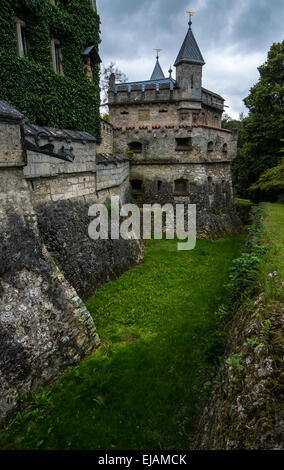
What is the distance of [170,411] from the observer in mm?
4727

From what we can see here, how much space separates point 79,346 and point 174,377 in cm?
214

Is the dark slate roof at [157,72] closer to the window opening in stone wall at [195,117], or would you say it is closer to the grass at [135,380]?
the window opening in stone wall at [195,117]

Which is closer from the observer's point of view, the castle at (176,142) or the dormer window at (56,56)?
the dormer window at (56,56)

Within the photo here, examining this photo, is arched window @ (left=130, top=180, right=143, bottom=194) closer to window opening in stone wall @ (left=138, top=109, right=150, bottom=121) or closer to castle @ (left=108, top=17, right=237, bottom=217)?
castle @ (left=108, top=17, right=237, bottom=217)

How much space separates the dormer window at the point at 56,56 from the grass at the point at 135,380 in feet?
29.9

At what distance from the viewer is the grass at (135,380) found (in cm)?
431

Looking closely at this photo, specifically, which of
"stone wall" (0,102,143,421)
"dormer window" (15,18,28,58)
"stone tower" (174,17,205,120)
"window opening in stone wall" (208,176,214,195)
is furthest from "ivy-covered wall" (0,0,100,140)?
"window opening in stone wall" (208,176,214,195)

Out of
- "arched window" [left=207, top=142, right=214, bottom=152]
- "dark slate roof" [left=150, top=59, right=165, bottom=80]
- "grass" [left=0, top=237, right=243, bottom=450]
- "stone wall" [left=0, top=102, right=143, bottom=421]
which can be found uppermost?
"dark slate roof" [left=150, top=59, right=165, bottom=80]

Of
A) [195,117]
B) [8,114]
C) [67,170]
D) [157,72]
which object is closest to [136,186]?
[195,117]

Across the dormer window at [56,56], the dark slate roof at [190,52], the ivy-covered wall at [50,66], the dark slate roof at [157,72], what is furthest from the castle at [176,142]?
the dark slate roof at [157,72]

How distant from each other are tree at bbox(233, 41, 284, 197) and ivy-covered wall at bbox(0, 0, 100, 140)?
1343 cm

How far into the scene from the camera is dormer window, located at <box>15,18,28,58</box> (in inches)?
351

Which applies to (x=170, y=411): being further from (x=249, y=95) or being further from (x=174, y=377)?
(x=249, y=95)

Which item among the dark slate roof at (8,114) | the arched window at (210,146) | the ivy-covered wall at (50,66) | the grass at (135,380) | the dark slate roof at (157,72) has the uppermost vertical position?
the dark slate roof at (157,72)
